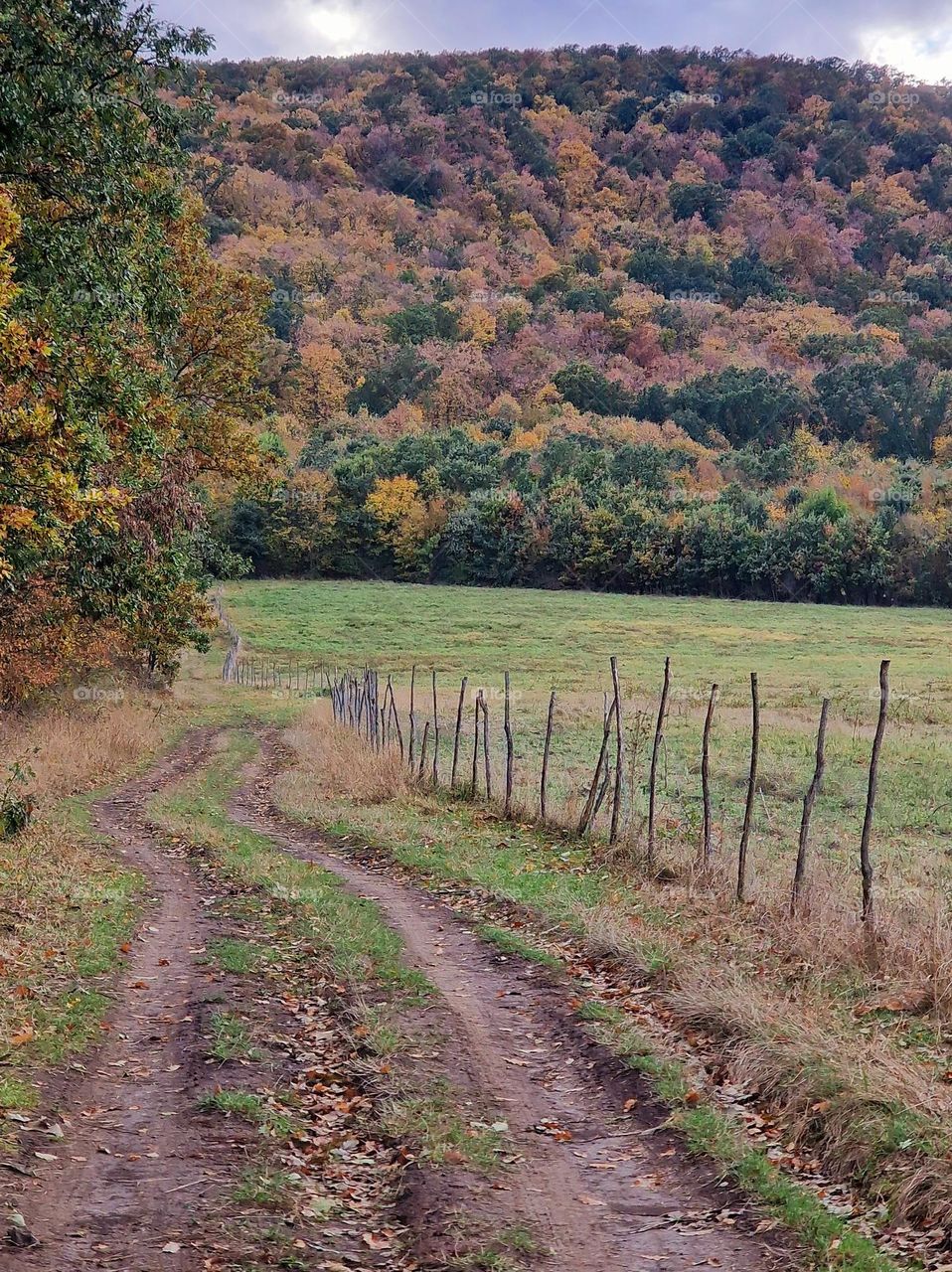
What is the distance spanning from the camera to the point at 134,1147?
255 inches

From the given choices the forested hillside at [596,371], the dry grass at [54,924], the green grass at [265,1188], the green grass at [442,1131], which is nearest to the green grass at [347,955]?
the green grass at [442,1131]

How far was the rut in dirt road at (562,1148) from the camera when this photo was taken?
5488mm

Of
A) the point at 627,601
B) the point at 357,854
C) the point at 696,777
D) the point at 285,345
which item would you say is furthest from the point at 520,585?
the point at 357,854

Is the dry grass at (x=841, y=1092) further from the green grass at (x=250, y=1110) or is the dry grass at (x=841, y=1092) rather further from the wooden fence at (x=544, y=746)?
the green grass at (x=250, y=1110)

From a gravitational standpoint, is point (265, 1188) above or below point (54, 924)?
above

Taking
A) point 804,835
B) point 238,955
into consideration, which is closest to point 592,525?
point 804,835

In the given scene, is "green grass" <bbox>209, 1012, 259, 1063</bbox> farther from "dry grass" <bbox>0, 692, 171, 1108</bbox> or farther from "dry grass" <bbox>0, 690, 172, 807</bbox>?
"dry grass" <bbox>0, 690, 172, 807</bbox>

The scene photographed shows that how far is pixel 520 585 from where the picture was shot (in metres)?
90.2

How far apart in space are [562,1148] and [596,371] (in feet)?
427

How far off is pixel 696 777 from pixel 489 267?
158 meters

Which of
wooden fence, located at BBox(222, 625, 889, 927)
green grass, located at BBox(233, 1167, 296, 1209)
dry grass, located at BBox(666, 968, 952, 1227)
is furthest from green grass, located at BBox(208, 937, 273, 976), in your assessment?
wooden fence, located at BBox(222, 625, 889, 927)

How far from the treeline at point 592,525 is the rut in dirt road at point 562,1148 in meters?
74.1

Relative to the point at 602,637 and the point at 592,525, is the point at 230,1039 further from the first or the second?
the point at 592,525

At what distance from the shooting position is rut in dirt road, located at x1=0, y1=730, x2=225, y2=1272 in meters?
5.27
